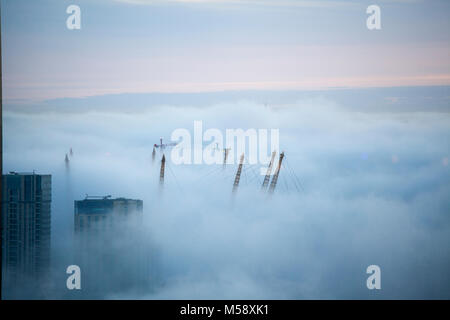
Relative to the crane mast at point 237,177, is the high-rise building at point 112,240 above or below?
below

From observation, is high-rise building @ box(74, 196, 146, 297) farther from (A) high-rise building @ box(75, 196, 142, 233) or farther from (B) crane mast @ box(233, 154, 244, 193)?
(B) crane mast @ box(233, 154, 244, 193)

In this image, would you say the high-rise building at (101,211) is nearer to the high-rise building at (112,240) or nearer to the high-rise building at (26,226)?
the high-rise building at (112,240)

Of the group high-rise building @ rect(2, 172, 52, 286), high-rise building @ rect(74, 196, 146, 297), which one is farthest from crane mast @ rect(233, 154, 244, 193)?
high-rise building @ rect(2, 172, 52, 286)

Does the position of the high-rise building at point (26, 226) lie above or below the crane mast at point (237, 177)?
below

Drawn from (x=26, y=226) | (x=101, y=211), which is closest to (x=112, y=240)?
(x=101, y=211)

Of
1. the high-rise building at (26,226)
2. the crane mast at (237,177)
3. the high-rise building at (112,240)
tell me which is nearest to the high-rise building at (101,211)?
the high-rise building at (112,240)

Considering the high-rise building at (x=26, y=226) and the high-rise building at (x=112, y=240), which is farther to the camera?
the high-rise building at (x=26, y=226)

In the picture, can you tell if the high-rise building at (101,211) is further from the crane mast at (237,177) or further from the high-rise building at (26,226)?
the crane mast at (237,177)

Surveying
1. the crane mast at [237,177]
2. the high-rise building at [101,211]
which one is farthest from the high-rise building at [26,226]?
→ the crane mast at [237,177]
